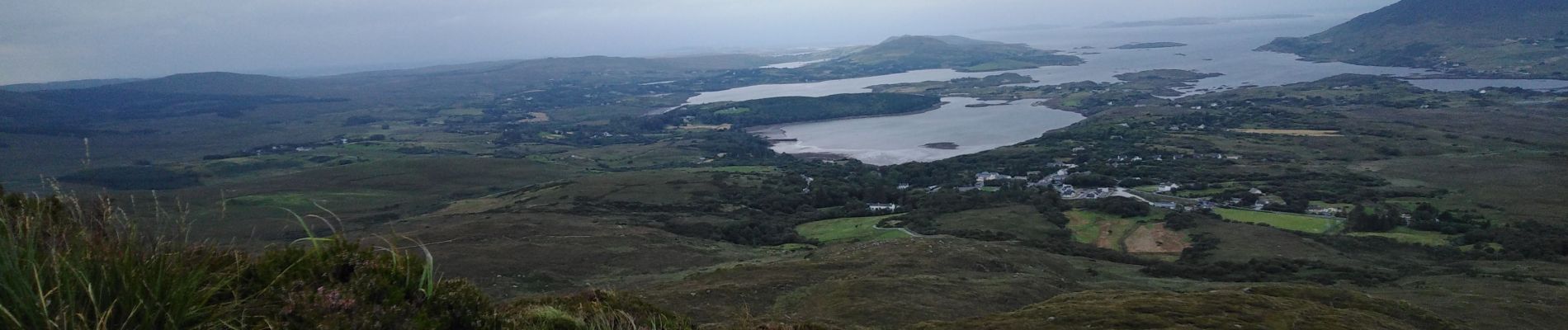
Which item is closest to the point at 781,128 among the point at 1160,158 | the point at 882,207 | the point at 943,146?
the point at 943,146

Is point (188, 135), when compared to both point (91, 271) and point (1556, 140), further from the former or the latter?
point (1556, 140)

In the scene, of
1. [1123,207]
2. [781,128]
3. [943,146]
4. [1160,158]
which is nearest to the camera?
[1123,207]

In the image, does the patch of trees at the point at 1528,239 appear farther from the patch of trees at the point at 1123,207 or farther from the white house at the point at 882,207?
the white house at the point at 882,207

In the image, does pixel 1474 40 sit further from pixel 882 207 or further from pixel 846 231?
pixel 846 231

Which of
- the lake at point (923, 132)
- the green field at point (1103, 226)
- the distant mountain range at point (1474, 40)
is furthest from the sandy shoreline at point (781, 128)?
the distant mountain range at point (1474, 40)

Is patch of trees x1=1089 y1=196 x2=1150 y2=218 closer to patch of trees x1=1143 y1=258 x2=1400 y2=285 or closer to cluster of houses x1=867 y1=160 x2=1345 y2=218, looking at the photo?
cluster of houses x1=867 y1=160 x2=1345 y2=218

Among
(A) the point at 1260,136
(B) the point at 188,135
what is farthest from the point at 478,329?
(B) the point at 188,135

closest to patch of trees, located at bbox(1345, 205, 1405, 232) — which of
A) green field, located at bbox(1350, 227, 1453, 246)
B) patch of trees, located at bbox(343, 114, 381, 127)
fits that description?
green field, located at bbox(1350, 227, 1453, 246)
